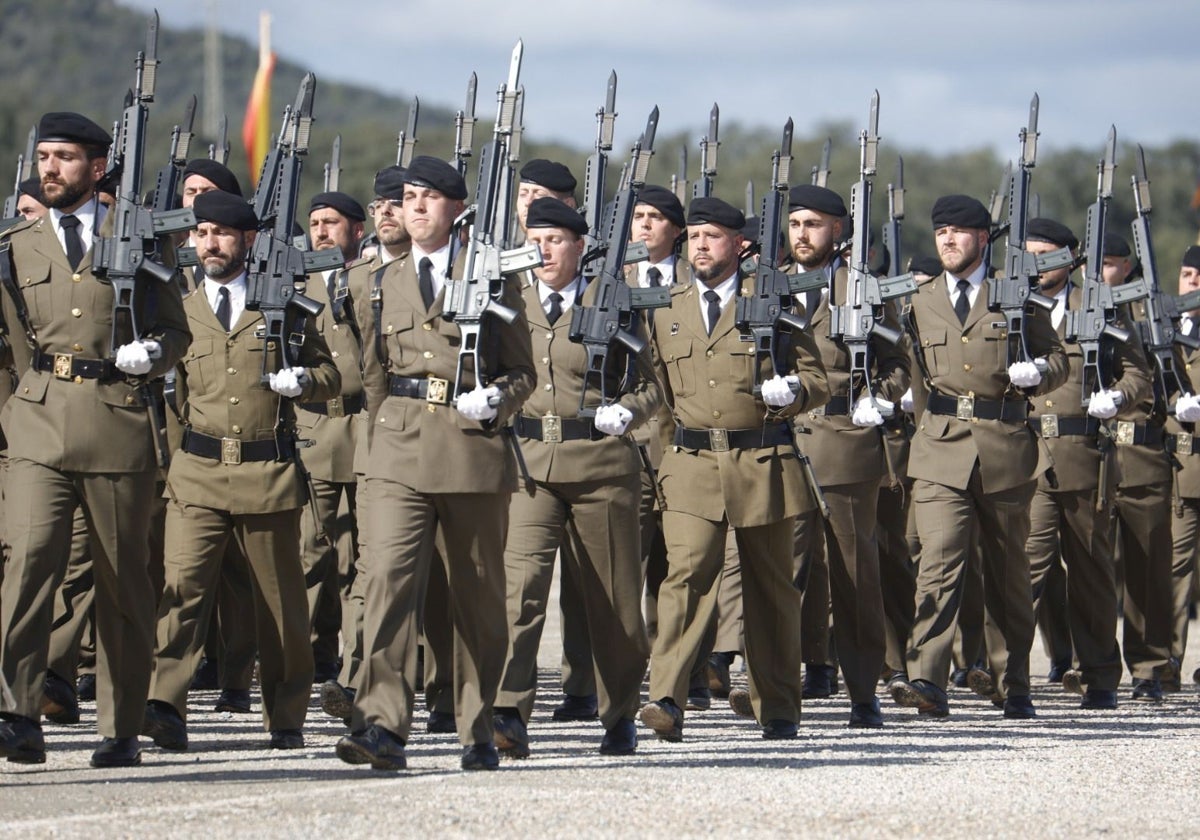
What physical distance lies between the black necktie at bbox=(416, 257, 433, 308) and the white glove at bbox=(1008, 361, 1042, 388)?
11.0ft

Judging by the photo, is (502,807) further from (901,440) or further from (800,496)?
(901,440)

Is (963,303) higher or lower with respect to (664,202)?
lower

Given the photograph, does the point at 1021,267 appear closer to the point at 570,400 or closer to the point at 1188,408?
the point at 1188,408

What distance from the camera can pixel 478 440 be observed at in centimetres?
776

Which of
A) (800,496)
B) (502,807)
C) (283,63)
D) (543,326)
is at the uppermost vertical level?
(283,63)

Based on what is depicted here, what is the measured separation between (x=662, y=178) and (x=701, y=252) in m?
50.0

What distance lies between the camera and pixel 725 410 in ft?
29.7

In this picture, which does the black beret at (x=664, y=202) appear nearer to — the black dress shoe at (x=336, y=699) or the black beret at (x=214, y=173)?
the black beret at (x=214, y=173)

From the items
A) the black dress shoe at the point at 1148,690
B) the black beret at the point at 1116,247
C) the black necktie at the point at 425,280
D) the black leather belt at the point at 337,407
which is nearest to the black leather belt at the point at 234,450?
the black necktie at the point at 425,280

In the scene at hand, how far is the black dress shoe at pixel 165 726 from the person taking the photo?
27.3 ft

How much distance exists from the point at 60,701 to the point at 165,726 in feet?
3.21

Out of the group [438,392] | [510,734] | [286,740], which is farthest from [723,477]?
[286,740]

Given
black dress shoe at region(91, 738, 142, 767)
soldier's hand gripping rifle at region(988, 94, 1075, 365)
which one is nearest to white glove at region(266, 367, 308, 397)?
black dress shoe at region(91, 738, 142, 767)

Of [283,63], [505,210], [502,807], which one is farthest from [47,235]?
[283,63]
